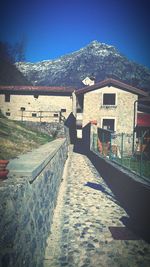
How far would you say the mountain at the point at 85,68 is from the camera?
78.9 meters

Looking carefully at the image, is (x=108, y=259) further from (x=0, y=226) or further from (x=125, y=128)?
(x=125, y=128)

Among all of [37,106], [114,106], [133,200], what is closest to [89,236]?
[133,200]

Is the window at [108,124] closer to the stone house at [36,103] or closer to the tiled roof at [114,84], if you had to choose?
the tiled roof at [114,84]

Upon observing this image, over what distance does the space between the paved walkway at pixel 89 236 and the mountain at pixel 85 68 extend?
69.5 meters

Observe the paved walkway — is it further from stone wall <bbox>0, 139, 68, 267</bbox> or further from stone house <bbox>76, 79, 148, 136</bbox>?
stone house <bbox>76, 79, 148, 136</bbox>

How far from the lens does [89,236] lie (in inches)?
188

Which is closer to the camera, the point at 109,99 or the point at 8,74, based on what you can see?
the point at 109,99

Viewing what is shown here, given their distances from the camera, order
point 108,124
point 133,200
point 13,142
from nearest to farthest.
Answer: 1. point 133,200
2. point 13,142
3. point 108,124

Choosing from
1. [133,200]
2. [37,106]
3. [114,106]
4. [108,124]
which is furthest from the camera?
[37,106]

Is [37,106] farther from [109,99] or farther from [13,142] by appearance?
[13,142]

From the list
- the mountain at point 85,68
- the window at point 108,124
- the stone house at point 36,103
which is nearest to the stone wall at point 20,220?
the window at point 108,124

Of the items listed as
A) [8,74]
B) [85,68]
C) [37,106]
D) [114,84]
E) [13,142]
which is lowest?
[13,142]


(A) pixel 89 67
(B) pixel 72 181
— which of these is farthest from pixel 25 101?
(A) pixel 89 67

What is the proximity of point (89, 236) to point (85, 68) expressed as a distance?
8905 centimetres
